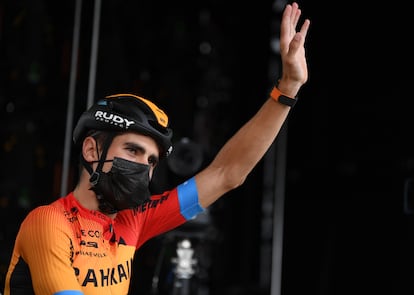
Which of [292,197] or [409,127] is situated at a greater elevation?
[409,127]

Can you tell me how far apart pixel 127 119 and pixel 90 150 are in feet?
0.57

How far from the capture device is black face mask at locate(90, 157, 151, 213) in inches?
89.3

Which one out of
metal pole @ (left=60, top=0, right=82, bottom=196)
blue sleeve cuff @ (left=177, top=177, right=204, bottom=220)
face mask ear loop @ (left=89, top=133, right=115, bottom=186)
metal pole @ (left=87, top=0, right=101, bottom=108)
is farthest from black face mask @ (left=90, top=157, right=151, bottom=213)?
metal pole @ (left=87, top=0, right=101, bottom=108)

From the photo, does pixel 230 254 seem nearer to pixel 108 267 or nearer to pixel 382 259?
pixel 382 259

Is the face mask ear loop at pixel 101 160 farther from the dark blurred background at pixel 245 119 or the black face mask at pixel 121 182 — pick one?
the dark blurred background at pixel 245 119

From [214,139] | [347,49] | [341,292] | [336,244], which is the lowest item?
[341,292]

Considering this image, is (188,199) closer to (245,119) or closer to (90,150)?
(90,150)

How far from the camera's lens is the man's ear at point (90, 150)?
2348 millimetres

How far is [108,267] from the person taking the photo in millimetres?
2293

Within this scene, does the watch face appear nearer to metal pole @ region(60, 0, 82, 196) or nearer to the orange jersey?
the orange jersey

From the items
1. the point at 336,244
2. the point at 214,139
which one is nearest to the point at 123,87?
the point at 214,139

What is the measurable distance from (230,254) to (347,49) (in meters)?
1.68

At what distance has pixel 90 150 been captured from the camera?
236 centimetres

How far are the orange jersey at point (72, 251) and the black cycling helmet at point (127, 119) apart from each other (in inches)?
9.9
